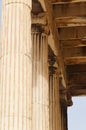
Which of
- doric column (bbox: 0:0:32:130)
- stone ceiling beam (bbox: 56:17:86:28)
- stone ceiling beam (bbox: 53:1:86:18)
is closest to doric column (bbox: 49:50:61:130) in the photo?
stone ceiling beam (bbox: 56:17:86:28)

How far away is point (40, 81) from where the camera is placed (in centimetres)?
4441

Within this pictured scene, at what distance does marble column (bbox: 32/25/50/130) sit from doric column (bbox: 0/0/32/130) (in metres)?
8.54

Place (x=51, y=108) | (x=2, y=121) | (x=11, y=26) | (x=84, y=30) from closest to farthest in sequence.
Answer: (x=2, y=121)
(x=11, y=26)
(x=51, y=108)
(x=84, y=30)

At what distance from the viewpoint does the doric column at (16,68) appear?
33562 millimetres

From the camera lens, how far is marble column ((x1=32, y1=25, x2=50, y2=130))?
43531mm

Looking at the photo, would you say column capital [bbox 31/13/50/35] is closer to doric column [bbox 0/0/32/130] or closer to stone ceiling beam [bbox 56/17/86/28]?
doric column [bbox 0/0/32/130]

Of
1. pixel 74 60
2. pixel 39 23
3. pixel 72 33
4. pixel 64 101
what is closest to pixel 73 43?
pixel 72 33

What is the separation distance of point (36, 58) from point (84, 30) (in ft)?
52.6

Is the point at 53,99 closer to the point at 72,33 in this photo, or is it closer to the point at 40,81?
the point at 72,33

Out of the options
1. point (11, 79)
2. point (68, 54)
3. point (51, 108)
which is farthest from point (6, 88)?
point (68, 54)

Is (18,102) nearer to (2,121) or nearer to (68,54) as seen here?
(2,121)

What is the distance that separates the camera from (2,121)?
3353 cm

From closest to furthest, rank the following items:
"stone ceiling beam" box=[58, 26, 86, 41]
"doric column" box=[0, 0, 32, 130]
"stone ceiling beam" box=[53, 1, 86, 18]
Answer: "doric column" box=[0, 0, 32, 130]
"stone ceiling beam" box=[53, 1, 86, 18]
"stone ceiling beam" box=[58, 26, 86, 41]

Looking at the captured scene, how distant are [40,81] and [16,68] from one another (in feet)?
32.3
